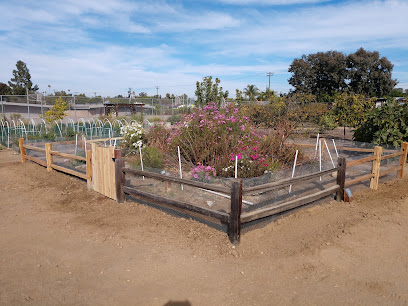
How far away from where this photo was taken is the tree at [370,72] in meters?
42.2

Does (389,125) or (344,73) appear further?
(344,73)

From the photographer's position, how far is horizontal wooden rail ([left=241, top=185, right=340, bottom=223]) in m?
4.59

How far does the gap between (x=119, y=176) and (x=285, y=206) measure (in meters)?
3.13

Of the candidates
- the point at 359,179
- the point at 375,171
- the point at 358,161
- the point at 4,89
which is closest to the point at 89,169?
the point at 358,161

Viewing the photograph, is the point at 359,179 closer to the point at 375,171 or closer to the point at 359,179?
the point at 359,179

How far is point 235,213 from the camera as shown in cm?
439

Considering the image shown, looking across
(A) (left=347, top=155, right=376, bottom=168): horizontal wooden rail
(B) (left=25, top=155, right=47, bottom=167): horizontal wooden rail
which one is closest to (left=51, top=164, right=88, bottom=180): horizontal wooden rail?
(B) (left=25, top=155, right=47, bottom=167): horizontal wooden rail

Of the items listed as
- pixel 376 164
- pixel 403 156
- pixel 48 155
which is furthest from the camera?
pixel 48 155

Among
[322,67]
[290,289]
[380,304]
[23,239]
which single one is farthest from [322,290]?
[322,67]

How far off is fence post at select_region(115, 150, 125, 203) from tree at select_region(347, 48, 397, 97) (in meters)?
43.3

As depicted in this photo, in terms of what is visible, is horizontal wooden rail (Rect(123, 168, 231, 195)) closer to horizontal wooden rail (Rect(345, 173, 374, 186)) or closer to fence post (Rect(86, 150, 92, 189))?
fence post (Rect(86, 150, 92, 189))

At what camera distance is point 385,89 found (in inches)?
1697

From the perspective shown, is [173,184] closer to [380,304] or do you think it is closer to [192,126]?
[192,126]

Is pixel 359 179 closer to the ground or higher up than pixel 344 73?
closer to the ground
